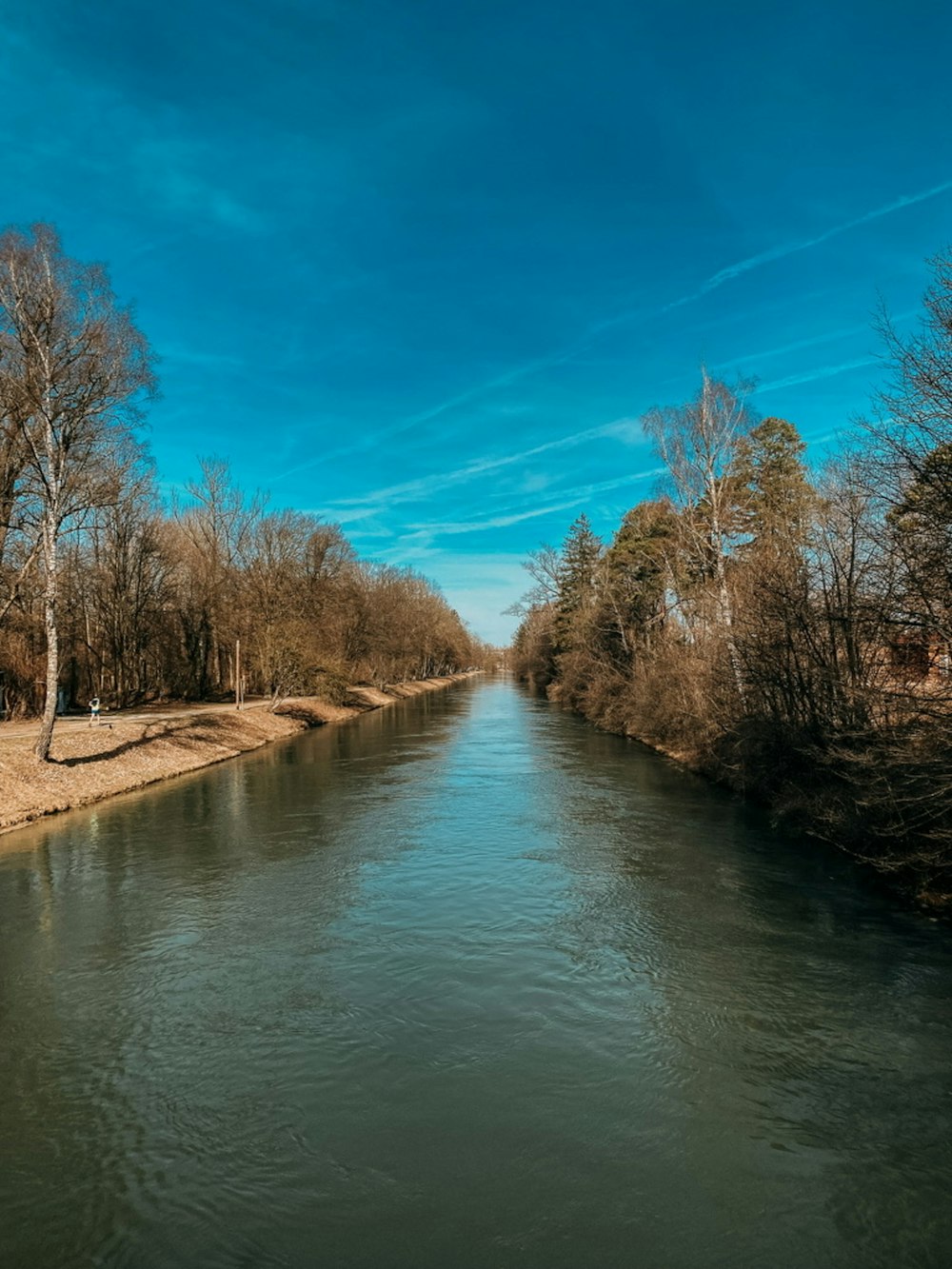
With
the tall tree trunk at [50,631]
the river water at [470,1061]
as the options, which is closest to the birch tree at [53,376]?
the tall tree trunk at [50,631]

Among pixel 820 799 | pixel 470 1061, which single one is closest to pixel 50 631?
pixel 470 1061

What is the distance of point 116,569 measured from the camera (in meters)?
38.6

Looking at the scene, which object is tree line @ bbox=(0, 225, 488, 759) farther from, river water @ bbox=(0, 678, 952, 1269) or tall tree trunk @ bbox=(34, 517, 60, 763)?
river water @ bbox=(0, 678, 952, 1269)

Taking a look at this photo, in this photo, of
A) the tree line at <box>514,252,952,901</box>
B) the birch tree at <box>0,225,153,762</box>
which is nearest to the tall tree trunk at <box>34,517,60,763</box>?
the birch tree at <box>0,225,153,762</box>

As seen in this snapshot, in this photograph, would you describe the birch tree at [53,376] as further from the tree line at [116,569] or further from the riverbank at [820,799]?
the riverbank at [820,799]

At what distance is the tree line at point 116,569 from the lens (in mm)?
19000

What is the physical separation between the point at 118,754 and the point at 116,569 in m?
18.4

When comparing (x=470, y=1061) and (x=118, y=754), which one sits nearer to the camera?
(x=470, y=1061)

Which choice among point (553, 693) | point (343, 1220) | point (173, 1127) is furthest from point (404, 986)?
point (553, 693)

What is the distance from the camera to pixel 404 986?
327 inches

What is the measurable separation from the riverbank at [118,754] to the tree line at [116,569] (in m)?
1.08

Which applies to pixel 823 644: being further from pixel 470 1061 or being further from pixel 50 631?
pixel 50 631

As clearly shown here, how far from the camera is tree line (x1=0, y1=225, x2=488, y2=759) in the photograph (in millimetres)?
19000

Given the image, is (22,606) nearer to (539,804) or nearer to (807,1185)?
(539,804)
